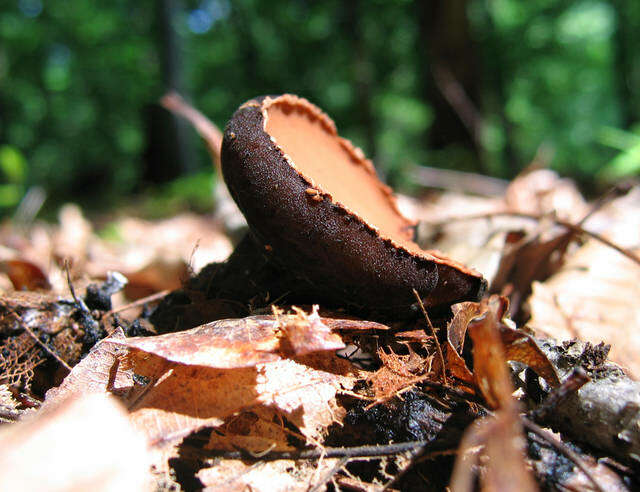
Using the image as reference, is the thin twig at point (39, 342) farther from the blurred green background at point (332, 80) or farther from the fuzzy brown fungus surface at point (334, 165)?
the blurred green background at point (332, 80)

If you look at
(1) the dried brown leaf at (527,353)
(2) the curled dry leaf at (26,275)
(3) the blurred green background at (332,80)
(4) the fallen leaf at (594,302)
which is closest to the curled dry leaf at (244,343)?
(1) the dried brown leaf at (527,353)

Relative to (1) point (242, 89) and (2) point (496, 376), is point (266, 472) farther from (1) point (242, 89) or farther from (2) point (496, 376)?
(1) point (242, 89)

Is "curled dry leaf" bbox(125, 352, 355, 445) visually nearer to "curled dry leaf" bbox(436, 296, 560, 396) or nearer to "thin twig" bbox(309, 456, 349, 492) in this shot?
"thin twig" bbox(309, 456, 349, 492)

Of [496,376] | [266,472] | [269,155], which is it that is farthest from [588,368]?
[269,155]

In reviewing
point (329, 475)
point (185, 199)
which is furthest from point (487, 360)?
point (185, 199)

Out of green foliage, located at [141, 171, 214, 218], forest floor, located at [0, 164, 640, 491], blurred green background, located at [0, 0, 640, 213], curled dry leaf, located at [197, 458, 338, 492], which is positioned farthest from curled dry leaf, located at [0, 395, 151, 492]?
blurred green background, located at [0, 0, 640, 213]
